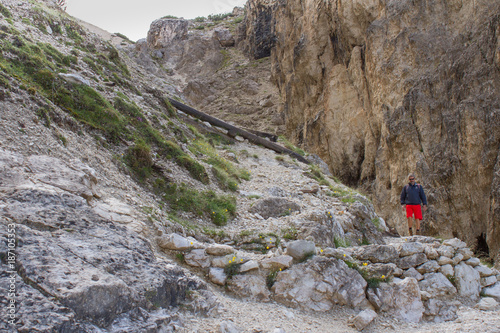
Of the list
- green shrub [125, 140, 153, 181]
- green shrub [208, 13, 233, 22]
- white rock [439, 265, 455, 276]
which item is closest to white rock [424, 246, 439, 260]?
white rock [439, 265, 455, 276]

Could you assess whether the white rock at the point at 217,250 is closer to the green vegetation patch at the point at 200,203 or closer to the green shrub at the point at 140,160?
the green vegetation patch at the point at 200,203

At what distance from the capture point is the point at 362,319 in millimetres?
5418

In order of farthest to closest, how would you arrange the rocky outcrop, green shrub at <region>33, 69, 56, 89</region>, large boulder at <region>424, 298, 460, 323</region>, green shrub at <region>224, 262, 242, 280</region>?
green shrub at <region>33, 69, 56, 89</region> < large boulder at <region>424, 298, 460, 323</region> < green shrub at <region>224, 262, 242, 280</region> < the rocky outcrop

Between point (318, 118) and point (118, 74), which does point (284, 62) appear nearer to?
point (318, 118)

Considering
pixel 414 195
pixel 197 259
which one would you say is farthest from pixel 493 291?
pixel 197 259

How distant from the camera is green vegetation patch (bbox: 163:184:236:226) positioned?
7.73 meters

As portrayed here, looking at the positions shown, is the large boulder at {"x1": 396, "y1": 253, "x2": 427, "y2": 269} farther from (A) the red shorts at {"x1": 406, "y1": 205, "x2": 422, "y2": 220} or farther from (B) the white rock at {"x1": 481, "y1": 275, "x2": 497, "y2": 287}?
(A) the red shorts at {"x1": 406, "y1": 205, "x2": 422, "y2": 220}

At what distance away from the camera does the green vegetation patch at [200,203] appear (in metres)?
7.73

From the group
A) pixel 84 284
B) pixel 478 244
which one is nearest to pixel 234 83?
pixel 478 244

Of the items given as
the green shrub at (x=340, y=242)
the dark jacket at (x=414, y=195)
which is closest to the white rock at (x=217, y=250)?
the green shrub at (x=340, y=242)

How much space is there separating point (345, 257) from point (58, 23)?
13655 millimetres

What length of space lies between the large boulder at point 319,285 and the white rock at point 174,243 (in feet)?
5.19

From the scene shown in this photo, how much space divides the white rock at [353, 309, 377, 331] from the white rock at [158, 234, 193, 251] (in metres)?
2.82

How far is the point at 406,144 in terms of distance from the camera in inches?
594
